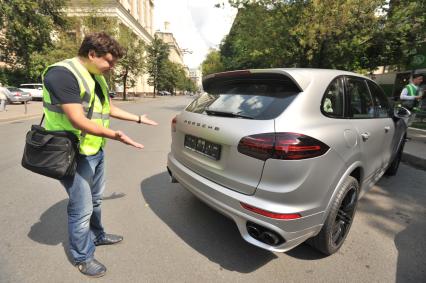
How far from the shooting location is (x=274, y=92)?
2391 mm

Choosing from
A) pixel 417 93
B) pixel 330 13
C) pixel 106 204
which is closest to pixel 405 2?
pixel 330 13

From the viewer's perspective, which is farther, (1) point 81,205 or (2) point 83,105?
(1) point 81,205

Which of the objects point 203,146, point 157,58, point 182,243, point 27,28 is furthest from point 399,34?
point 157,58

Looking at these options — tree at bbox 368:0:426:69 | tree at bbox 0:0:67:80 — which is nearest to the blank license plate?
tree at bbox 368:0:426:69

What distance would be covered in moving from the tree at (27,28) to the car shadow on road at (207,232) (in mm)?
28368

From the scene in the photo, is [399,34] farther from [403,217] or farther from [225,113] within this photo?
[225,113]

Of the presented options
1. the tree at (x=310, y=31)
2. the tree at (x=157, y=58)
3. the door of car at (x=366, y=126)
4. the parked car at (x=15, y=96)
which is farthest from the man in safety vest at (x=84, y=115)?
the tree at (x=157, y=58)

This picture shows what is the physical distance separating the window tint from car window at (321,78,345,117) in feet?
1.16

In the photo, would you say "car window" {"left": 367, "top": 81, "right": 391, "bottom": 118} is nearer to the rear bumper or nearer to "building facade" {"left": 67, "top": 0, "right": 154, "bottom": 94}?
the rear bumper

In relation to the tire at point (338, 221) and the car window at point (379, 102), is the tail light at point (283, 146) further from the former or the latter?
the car window at point (379, 102)

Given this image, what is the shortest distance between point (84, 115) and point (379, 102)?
11.7 feet

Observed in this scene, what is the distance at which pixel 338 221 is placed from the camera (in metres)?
2.65

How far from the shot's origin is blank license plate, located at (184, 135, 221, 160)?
7.86ft

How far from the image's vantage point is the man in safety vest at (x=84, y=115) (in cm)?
184
